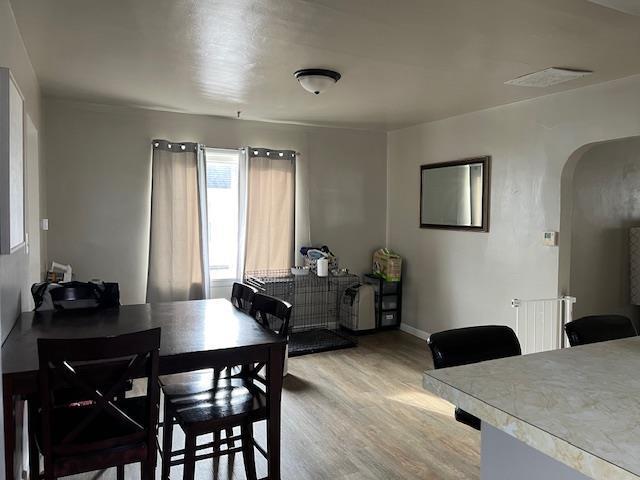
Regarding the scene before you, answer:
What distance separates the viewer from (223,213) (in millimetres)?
5023

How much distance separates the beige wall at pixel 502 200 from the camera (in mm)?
3473

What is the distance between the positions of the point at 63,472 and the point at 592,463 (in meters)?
1.69

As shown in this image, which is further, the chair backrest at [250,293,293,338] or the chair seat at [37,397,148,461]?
the chair backrest at [250,293,293,338]

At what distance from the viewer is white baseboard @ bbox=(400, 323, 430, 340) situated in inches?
203

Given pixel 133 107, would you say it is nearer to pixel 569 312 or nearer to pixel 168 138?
pixel 168 138

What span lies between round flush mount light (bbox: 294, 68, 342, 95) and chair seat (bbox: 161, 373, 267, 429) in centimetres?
190

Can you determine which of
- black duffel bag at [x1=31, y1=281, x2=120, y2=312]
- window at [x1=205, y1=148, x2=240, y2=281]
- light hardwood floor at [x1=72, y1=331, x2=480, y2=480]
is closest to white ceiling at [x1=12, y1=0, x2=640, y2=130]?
window at [x1=205, y1=148, x2=240, y2=281]

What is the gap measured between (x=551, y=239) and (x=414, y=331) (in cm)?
205

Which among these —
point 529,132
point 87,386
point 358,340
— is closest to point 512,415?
point 87,386

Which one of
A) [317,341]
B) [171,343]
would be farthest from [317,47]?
[317,341]

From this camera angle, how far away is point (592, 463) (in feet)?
2.94

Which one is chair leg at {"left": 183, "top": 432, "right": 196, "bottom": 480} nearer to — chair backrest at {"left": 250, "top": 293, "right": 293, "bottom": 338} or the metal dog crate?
chair backrest at {"left": 250, "top": 293, "right": 293, "bottom": 338}

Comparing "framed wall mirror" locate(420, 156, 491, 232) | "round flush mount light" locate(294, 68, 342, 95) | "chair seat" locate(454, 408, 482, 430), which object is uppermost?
"round flush mount light" locate(294, 68, 342, 95)

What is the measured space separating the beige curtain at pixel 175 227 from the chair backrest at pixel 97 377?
2.67 m
